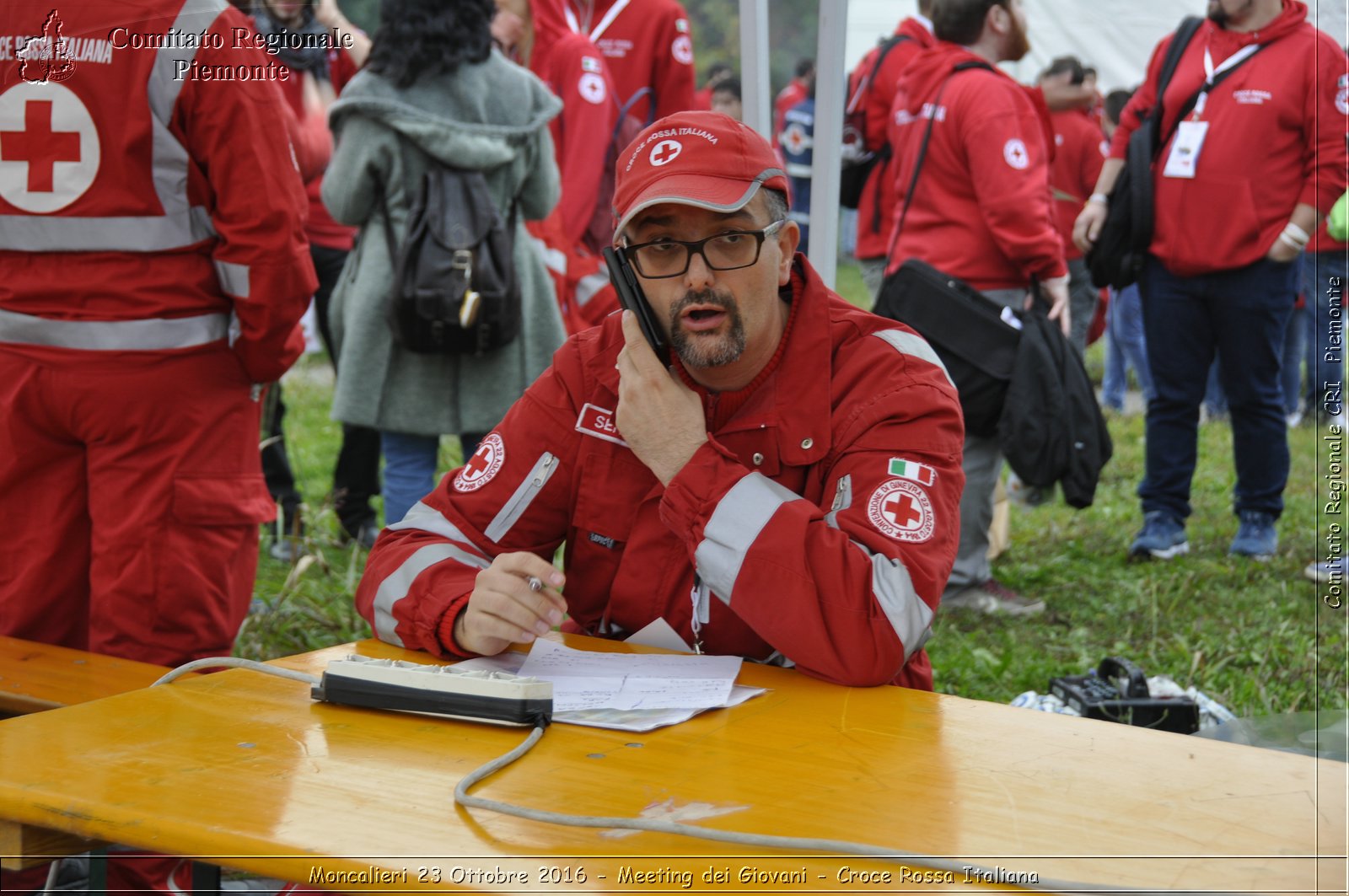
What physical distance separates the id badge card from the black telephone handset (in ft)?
13.0

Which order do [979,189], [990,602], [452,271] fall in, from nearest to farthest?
[452,271] → [979,189] → [990,602]

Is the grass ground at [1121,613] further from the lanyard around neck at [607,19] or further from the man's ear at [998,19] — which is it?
the lanyard around neck at [607,19]

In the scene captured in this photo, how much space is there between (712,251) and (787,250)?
21cm

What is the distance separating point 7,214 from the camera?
10.0 feet

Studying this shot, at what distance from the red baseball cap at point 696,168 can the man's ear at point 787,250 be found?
10 cm

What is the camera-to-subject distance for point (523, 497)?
2.55 meters

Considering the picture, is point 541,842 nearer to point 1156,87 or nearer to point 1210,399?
point 1156,87

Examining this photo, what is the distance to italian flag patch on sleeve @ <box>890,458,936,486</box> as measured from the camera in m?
2.29

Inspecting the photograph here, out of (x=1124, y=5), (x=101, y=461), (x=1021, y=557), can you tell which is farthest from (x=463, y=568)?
(x=1124, y=5)

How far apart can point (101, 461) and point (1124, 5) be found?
28.6ft

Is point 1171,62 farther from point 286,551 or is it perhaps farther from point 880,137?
point 286,551

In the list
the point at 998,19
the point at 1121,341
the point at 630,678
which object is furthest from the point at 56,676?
the point at 1121,341

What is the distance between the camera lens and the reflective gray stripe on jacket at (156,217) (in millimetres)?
3016

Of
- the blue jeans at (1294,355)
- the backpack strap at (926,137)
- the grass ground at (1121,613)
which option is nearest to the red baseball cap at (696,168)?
the grass ground at (1121,613)
